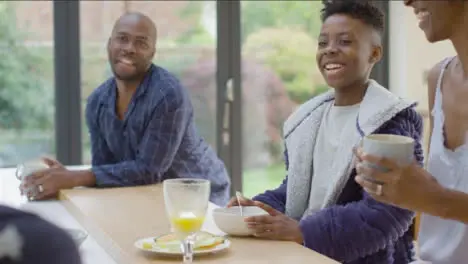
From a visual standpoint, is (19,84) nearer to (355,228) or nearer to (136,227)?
(136,227)

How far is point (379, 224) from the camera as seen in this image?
1.87 meters

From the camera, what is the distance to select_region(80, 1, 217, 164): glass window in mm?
4473

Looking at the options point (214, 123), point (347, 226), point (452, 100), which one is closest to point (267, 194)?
point (347, 226)

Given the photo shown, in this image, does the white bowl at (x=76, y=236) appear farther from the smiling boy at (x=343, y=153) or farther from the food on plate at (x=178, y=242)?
the smiling boy at (x=343, y=153)

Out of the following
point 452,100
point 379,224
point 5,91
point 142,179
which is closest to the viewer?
point 452,100

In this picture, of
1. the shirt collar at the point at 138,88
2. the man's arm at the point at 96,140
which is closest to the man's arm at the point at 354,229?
the shirt collar at the point at 138,88

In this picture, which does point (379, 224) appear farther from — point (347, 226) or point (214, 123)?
point (214, 123)

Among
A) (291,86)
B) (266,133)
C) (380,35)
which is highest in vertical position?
(380,35)

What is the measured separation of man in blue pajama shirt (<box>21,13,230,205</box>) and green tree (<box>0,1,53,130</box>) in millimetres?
1737

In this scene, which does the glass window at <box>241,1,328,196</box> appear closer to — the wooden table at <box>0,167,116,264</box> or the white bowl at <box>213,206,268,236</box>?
the wooden table at <box>0,167,116,264</box>

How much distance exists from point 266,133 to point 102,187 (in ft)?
8.00

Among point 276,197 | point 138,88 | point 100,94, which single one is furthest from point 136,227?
point 100,94

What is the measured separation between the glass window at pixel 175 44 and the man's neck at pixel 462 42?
9.97ft

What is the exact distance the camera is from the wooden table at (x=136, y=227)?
1583mm
